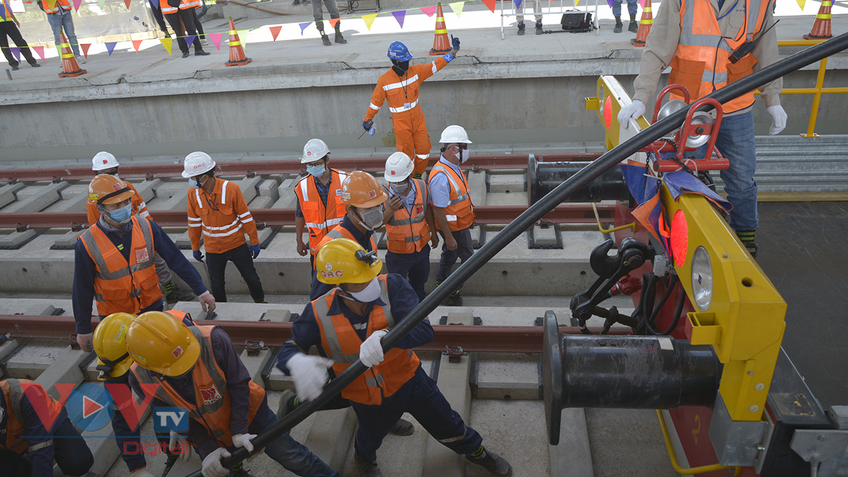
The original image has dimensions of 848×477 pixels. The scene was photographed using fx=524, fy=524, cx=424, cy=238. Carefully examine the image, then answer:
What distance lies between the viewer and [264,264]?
20.9 ft

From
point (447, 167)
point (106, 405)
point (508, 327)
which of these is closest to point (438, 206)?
point (447, 167)

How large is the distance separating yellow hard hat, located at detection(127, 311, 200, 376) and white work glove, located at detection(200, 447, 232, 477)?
0.57m

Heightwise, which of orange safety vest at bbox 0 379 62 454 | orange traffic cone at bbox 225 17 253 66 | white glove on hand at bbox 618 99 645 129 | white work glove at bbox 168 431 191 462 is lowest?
white work glove at bbox 168 431 191 462

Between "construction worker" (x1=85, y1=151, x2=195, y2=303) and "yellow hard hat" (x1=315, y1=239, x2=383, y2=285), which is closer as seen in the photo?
"yellow hard hat" (x1=315, y1=239, x2=383, y2=285)

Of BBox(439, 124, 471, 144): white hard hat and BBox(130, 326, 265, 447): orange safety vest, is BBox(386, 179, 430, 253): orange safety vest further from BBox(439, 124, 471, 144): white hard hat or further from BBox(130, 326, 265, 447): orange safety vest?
BBox(130, 326, 265, 447): orange safety vest

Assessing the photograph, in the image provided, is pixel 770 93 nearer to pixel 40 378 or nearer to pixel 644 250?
pixel 644 250

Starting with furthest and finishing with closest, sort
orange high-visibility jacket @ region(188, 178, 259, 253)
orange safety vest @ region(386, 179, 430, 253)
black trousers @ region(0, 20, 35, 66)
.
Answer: black trousers @ region(0, 20, 35, 66), orange high-visibility jacket @ region(188, 178, 259, 253), orange safety vest @ region(386, 179, 430, 253)

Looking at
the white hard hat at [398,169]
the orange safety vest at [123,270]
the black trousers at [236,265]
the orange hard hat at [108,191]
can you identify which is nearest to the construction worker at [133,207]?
the black trousers at [236,265]

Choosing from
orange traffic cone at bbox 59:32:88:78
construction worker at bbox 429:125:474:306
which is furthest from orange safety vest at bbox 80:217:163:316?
orange traffic cone at bbox 59:32:88:78

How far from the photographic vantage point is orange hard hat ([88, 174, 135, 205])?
4.04 m

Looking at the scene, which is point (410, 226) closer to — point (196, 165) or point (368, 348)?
point (196, 165)

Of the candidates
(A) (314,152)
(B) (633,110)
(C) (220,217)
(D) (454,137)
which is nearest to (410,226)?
(D) (454,137)

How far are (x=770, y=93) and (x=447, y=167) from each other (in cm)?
272

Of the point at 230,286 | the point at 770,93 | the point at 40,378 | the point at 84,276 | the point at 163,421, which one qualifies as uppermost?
the point at 770,93
